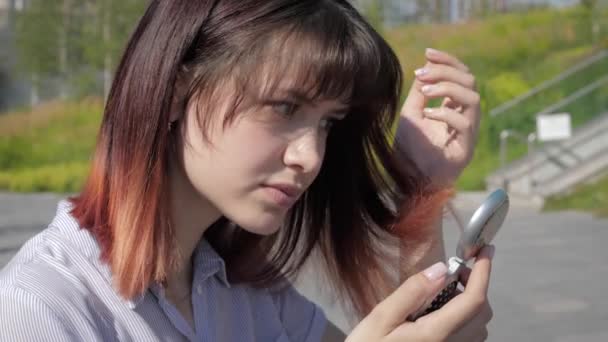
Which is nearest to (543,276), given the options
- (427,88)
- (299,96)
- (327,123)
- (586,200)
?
(586,200)

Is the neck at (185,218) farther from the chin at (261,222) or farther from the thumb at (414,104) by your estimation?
the thumb at (414,104)

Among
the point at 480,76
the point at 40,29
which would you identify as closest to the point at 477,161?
the point at 480,76

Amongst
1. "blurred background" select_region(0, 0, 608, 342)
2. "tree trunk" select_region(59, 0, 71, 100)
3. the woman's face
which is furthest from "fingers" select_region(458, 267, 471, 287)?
"tree trunk" select_region(59, 0, 71, 100)

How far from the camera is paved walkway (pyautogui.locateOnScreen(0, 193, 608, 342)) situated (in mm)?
4907

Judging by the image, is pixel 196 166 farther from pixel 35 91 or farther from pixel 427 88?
pixel 35 91

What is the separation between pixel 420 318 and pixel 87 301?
0.50 m

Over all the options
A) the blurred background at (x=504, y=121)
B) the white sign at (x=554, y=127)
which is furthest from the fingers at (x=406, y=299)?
the white sign at (x=554, y=127)

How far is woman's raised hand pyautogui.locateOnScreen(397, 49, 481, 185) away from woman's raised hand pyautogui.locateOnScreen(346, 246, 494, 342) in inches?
15.0

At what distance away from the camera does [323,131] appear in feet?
4.64

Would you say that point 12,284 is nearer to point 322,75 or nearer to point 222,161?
point 222,161

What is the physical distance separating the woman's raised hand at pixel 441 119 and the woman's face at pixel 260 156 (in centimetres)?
29

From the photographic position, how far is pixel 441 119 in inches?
65.2

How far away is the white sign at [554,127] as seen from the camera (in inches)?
415

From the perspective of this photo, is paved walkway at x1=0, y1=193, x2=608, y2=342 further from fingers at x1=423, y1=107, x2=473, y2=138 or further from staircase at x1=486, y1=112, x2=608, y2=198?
fingers at x1=423, y1=107, x2=473, y2=138
